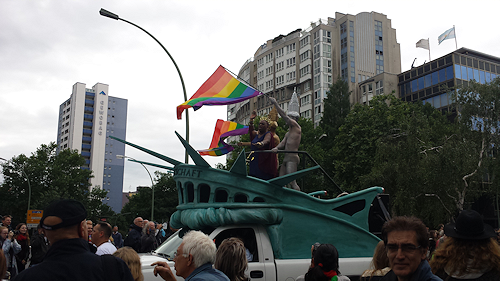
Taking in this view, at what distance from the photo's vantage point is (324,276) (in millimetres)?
4230

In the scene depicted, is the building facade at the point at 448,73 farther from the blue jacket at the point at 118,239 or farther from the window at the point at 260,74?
the blue jacket at the point at 118,239

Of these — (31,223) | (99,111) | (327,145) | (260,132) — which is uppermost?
(99,111)

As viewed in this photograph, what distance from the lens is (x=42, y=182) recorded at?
188 ft

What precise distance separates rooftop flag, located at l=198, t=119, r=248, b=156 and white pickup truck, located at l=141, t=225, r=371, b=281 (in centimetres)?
395

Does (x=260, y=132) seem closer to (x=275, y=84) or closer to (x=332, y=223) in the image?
(x=332, y=223)

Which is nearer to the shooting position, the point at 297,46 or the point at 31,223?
the point at 31,223

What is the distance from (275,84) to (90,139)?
70631 millimetres

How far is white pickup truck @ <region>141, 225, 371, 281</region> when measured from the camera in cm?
673

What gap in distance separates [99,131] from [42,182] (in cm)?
6842

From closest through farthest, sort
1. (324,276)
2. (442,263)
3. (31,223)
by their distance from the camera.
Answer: (442,263)
(324,276)
(31,223)

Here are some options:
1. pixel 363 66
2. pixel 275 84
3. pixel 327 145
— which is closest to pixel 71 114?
pixel 275 84

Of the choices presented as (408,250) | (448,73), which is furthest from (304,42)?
(408,250)

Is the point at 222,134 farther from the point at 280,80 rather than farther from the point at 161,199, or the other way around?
the point at 280,80

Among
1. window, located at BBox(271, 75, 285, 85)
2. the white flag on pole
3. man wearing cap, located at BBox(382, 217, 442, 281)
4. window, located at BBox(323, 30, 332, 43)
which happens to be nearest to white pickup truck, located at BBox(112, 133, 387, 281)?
man wearing cap, located at BBox(382, 217, 442, 281)
